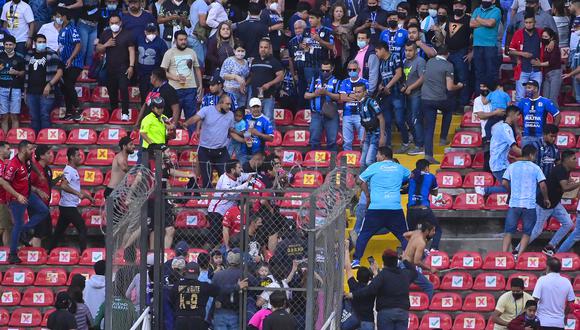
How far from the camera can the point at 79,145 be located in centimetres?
2595

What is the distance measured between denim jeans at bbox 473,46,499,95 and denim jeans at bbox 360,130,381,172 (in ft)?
9.45

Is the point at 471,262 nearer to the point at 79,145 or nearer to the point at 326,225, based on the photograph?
the point at 326,225

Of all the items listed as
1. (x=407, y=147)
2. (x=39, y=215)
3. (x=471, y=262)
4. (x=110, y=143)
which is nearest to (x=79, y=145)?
(x=110, y=143)

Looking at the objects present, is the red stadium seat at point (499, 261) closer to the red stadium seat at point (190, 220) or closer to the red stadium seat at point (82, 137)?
the red stadium seat at point (190, 220)

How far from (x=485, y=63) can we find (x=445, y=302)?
5679 millimetres

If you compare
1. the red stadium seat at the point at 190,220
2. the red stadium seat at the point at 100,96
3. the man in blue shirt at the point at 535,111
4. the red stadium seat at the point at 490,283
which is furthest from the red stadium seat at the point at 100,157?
the red stadium seat at the point at 490,283

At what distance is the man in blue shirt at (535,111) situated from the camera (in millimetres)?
24375

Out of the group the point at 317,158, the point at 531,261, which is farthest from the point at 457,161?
the point at 531,261

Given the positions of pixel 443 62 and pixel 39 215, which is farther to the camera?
pixel 443 62

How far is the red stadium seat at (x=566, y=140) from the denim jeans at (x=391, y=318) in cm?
665

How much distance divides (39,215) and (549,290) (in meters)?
7.06

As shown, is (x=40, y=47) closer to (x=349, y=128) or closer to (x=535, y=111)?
(x=349, y=128)

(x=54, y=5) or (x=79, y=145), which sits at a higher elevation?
(x=54, y=5)

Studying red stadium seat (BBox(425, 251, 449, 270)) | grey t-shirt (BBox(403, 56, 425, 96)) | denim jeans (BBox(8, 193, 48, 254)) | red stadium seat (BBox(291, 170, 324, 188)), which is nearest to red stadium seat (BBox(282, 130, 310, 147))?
red stadium seat (BBox(291, 170, 324, 188))
